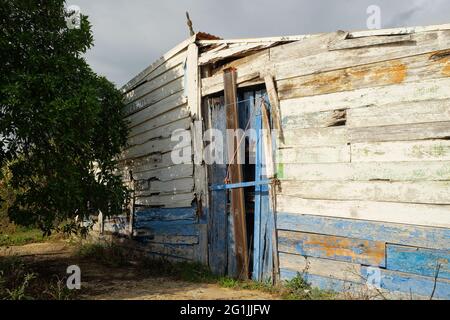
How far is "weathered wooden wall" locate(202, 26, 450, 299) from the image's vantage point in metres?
4.52

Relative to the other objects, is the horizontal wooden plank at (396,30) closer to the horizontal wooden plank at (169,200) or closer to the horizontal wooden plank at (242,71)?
the horizontal wooden plank at (242,71)

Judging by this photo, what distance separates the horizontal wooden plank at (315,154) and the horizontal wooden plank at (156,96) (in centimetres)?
282

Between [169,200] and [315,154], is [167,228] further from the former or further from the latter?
[315,154]

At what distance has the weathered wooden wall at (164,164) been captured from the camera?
7402 millimetres

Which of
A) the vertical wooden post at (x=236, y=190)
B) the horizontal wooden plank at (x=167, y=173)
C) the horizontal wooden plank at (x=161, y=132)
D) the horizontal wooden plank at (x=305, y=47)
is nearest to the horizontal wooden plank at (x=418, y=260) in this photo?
the vertical wooden post at (x=236, y=190)

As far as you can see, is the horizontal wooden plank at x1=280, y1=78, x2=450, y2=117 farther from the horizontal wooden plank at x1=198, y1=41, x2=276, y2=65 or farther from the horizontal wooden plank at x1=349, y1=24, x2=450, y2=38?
the horizontal wooden plank at x1=198, y1=41, x2=276, y2=65

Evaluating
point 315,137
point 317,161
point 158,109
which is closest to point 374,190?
point 317,161

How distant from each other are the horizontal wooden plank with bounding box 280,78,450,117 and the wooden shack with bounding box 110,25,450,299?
0.01 metres

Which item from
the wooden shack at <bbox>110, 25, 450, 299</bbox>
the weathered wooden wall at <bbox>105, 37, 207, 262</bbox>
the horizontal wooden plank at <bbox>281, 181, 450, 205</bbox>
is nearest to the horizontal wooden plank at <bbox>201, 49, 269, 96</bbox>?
the wooden shack at <bbox>110, 25, 450, 299</bbox>

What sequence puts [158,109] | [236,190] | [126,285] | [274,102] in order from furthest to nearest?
1. [158,109]
2. [126,285]
3. [236,190]
4. [274,102]

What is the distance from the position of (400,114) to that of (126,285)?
4929 mm

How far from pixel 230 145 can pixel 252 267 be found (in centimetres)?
204

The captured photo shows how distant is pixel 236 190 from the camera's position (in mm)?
6531

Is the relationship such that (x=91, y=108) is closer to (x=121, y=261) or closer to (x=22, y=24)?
(x=22, y=24)
